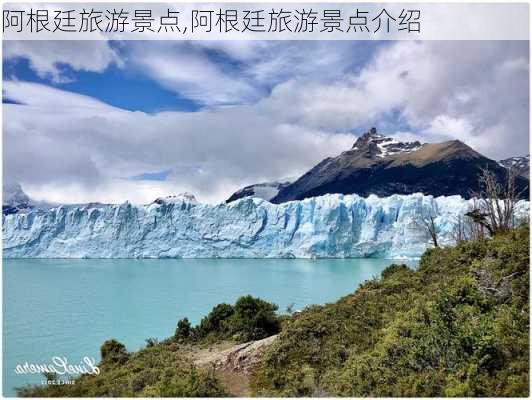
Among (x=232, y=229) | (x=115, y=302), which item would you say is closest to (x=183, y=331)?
(x=115, y=302)

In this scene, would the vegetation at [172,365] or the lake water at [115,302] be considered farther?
the lake water at [115,302]

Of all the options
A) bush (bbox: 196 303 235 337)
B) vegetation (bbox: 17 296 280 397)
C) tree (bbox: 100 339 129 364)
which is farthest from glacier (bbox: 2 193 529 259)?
tree (bbox: 100 339 129 364)

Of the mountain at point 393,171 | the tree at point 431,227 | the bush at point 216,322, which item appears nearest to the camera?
the bush at point 216,322

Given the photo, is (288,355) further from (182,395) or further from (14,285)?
(14,285)

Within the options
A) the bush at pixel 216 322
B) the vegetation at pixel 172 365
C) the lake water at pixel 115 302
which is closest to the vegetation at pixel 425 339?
the vegetation at pixel 172 365

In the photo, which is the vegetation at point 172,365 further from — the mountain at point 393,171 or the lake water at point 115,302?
the mountain at point 393,171

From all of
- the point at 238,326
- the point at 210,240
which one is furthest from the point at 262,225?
the point at 238,326
